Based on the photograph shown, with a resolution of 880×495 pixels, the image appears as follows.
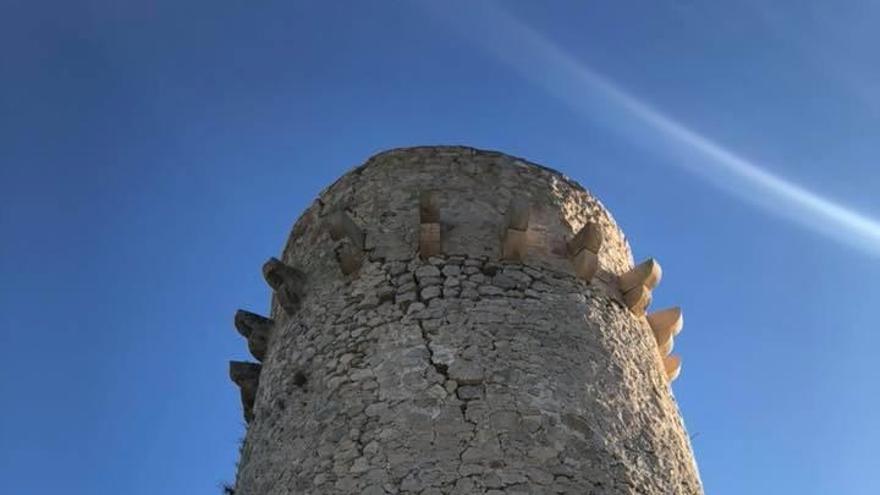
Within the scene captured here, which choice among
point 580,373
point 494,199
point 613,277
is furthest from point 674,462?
point 494,199

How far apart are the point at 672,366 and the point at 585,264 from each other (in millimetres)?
1485

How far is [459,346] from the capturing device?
572 centimetres

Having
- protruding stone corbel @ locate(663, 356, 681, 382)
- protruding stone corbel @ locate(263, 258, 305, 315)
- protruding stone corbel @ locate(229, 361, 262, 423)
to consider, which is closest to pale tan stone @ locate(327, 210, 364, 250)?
protruding stone corbel @ locate(263, 258, 305, 315)

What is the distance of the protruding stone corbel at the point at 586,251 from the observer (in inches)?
257

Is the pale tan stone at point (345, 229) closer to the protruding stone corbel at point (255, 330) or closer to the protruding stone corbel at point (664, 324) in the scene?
the protruding stone corbel at point (255, 330)

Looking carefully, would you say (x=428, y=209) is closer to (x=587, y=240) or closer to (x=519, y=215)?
(x=519, y=215)

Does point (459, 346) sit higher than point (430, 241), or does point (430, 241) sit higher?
point (430, 241)

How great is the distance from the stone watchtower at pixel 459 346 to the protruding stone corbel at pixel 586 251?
0.05 feet

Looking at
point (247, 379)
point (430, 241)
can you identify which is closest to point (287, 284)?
point (247, 379)

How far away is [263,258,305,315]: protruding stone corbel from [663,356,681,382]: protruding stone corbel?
289 centimetres

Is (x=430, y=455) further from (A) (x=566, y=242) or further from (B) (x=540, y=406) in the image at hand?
(A) (x=566, y=242)

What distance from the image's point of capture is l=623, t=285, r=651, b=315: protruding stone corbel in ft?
22.4

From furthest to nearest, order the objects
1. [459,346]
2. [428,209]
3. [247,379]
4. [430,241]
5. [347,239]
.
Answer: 1. [247,379]
2. [347,239]
3. [428,209]
4. [430,241]
5. [459,346]

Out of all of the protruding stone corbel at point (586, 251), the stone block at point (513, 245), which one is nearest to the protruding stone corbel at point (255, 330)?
the stone block at point (513, 245)
